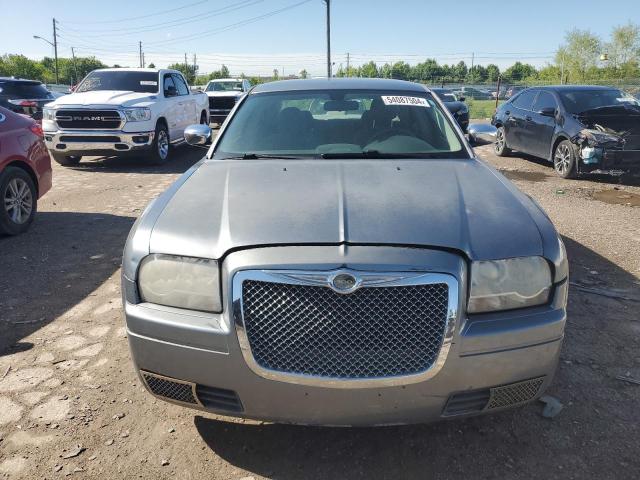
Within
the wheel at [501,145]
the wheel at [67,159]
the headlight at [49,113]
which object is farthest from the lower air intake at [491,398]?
the wheel at [501,145]

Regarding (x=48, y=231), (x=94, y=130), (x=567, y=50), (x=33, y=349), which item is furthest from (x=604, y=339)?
(x=567, y=50)

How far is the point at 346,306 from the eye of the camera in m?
2.01

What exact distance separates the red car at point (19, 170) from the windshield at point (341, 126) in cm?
336

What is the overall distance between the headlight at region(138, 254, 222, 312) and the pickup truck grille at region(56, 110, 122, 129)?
848cm

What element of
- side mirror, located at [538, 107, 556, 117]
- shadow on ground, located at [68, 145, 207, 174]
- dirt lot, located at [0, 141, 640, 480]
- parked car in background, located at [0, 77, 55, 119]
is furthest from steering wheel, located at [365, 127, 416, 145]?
parked car in background, located at [0, 77, 55, 119]

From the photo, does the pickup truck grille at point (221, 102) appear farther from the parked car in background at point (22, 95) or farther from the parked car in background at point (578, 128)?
the parked car in background at point (578, 128)

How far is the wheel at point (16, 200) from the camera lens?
571 centimetres

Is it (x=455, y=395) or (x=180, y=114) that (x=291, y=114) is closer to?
(x=455, y=395)

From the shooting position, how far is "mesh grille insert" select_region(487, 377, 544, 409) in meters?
2.16

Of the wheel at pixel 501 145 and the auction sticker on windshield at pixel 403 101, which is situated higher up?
the auction sticker on windshield at pixel 403 101

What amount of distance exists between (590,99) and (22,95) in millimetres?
13151

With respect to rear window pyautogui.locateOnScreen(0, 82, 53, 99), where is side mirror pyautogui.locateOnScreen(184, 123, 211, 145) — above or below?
below

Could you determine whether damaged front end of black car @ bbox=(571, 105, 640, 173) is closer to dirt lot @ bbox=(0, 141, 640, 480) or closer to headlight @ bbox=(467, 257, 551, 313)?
Result: dirt lot @ bbox=(0, 141, 640, 480)

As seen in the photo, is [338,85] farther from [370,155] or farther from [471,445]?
[471,445]
